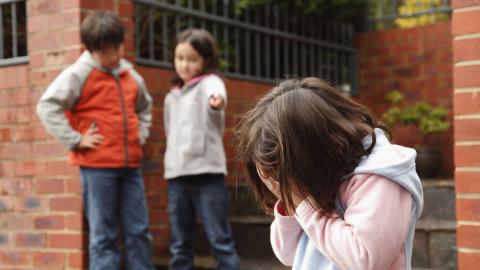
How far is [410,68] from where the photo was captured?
598cm

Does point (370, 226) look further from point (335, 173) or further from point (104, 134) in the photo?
point (104, 134)

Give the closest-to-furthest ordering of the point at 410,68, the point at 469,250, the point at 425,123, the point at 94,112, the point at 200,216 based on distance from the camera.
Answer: the point at 469,250 < the point at 94,112 < the point at 200,216 < the point at 425,123 < the point at 410,68

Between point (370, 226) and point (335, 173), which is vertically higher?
point (335, 173)

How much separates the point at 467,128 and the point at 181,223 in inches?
74.3

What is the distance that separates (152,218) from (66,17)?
139 cm

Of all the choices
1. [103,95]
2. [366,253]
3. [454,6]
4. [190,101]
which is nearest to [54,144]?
[103,95]

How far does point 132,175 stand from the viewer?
3.90 m

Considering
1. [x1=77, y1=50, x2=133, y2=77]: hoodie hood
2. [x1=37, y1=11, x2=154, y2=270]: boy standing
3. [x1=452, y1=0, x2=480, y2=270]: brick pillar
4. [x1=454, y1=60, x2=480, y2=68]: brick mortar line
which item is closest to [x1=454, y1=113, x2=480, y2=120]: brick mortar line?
[x1=452, y1=0, x2=480, y2=270]: brick pillar

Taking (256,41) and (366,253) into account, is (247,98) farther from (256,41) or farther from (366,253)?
(366,253)

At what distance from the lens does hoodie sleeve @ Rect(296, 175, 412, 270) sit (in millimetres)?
1472

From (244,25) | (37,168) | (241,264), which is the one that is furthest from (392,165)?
(244,25)

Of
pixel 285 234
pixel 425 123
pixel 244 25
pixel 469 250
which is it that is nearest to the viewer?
pixel 285 234

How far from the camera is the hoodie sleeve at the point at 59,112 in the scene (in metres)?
3.64

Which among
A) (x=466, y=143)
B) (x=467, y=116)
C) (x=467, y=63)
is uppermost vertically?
(x=467, y=63)
